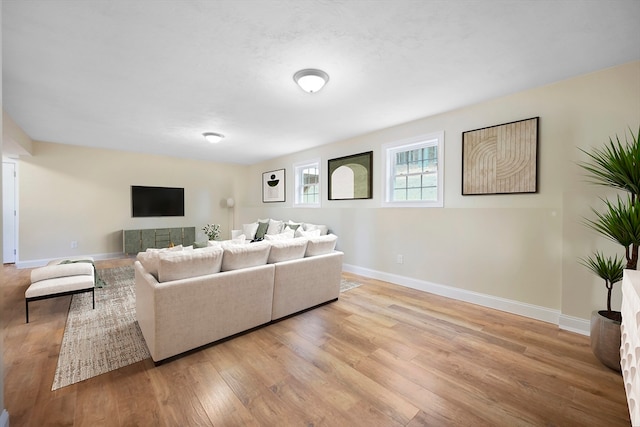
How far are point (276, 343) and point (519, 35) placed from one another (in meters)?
3.18

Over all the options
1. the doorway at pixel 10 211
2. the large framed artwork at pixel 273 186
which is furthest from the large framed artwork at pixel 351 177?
the doorway at pixel 10 211

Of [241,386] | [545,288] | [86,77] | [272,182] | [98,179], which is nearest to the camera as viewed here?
[241,386]

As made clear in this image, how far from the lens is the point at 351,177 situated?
481cm

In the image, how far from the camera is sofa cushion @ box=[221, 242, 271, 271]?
2418 millimetres

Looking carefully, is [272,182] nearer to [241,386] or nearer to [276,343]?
[276,343]

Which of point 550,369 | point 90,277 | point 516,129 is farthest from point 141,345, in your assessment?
point 516,129

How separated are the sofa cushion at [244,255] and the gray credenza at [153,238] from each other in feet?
13.2

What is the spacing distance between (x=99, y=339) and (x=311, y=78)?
307cm

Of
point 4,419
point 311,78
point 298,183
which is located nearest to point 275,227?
point 298,183

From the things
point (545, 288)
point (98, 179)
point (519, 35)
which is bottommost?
point (545, 288)

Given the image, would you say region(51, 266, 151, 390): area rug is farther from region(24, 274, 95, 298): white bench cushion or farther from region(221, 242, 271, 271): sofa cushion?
region(221, 242, 271, 271): sofa cushion

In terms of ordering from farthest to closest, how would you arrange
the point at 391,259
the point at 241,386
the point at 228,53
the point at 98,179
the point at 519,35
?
the point at 98,179, the point at 391,259, the point at 228,53, the point at 519,35, the point at 241,386

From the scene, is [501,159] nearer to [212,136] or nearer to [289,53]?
[289,53]

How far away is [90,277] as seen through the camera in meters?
3.03
